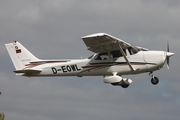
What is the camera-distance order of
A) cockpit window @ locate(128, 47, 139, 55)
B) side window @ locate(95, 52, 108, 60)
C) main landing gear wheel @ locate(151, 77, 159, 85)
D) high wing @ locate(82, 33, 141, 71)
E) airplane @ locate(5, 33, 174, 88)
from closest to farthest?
high wing @ locate(82, 33, 141, 71), airplane @ locate(5, 33, 174, 88), cockpit window @ locate(128, 47, 139, 55), main landing gear wheel @ locate(151, 77, 159, 85), side window @ locate(95, 52, 108, 60)

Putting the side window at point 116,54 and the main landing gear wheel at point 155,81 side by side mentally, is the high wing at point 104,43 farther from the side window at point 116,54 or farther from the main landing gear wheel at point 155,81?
the main landing gear wheel at point 155,81

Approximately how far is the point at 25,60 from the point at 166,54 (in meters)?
8.51

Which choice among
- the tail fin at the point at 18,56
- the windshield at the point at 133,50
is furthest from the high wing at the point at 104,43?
the tail fin at the point at 18,56

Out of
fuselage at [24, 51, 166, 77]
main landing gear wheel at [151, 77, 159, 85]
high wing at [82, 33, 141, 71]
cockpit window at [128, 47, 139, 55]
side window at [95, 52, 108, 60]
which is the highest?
high wing at [82, 33, 141, 71]

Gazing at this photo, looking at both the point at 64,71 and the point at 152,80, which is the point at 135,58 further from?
the point at 64,71

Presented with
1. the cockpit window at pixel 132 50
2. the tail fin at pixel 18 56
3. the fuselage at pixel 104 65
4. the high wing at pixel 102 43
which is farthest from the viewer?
the tail fin at pixel 18 56

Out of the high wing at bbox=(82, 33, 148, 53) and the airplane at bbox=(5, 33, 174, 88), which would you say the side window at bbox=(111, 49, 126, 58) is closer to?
the airplane at bbox=(5, 33, 174, 88)

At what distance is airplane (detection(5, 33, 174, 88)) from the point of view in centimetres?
2661

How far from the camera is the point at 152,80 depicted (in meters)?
27.2

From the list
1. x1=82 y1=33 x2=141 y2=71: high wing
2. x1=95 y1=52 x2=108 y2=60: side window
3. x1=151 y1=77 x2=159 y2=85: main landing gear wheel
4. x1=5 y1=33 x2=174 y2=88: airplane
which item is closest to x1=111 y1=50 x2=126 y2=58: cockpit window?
x1=5 y1=33 x2=174 y2=88: airplane

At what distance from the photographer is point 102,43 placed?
26250 mm

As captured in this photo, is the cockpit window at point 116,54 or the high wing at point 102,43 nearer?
the high wing at point 102,43

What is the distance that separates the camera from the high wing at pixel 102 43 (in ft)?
82.5

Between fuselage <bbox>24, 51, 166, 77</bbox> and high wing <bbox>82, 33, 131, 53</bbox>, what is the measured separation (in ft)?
1.86
